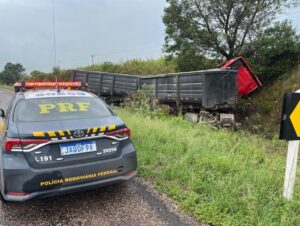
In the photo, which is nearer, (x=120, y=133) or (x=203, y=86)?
(x=120, y=133)

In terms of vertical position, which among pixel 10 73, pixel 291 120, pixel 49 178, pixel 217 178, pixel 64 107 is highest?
pixel 10 73

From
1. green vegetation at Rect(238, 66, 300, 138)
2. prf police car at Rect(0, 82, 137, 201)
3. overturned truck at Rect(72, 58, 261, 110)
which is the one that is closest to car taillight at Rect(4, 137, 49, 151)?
prf police car at Rect(0, 82, 137, 201)

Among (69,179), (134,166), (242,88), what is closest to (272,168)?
(134,166)

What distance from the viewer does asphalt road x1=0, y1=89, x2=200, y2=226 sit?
3.57 m

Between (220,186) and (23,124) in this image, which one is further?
(220,186)

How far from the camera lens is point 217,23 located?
1616cm

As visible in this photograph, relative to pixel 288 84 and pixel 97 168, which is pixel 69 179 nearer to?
pixel 97 168

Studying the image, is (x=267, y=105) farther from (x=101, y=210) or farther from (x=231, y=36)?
(x=101, y=210)

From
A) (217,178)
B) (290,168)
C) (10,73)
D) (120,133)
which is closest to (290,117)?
(290,168)

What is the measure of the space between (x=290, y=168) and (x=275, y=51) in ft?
39.9

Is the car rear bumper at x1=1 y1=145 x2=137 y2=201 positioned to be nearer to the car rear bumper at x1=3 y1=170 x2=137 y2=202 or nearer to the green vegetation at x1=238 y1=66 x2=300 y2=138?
the car rear bumper at x1=3 y1=170 x2=137 y2=202

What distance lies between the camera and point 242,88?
42.6ft

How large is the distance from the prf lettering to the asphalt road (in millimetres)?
1162

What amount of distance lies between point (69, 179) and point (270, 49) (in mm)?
13316
